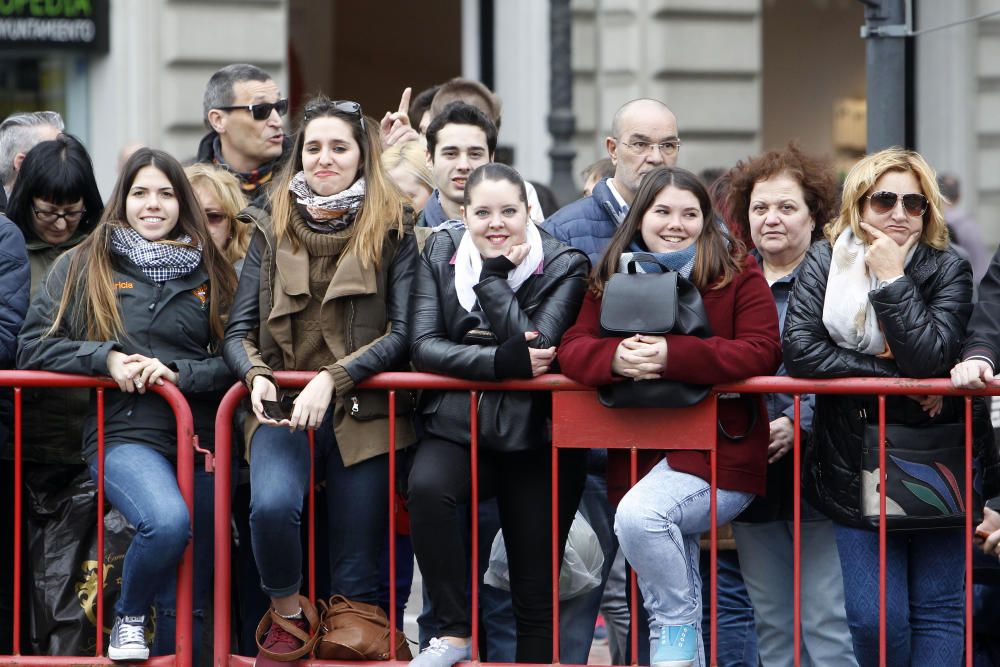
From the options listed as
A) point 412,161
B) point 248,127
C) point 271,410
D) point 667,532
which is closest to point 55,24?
point 248,127

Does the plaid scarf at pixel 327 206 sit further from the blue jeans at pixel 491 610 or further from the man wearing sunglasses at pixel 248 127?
the man wearing sunglasses at pixel 248 127

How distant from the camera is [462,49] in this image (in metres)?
15.1

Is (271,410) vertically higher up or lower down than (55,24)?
lower down

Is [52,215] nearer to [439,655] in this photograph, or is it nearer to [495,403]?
[495,403]

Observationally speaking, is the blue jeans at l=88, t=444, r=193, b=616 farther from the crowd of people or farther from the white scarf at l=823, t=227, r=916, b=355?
the white scarf at l=823, t=227, r=916, b=355

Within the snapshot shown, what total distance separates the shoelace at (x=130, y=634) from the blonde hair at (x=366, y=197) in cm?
136

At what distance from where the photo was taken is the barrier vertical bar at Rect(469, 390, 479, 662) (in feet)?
18.1

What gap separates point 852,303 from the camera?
5.40 m

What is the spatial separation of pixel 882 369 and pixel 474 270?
1.35 m

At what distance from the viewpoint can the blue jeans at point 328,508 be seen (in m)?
5.46

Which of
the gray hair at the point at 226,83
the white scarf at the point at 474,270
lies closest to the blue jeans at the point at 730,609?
the white scarf at the point at 474,270

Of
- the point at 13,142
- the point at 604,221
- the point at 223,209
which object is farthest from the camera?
the point at 13,142

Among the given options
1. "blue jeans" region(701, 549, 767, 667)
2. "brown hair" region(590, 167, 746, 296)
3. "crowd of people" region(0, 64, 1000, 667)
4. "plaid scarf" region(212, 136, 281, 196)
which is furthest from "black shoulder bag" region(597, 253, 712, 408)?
"plaid scarf" region(212, 136, 281, 196)

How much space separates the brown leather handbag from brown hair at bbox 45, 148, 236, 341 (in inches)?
41.3
